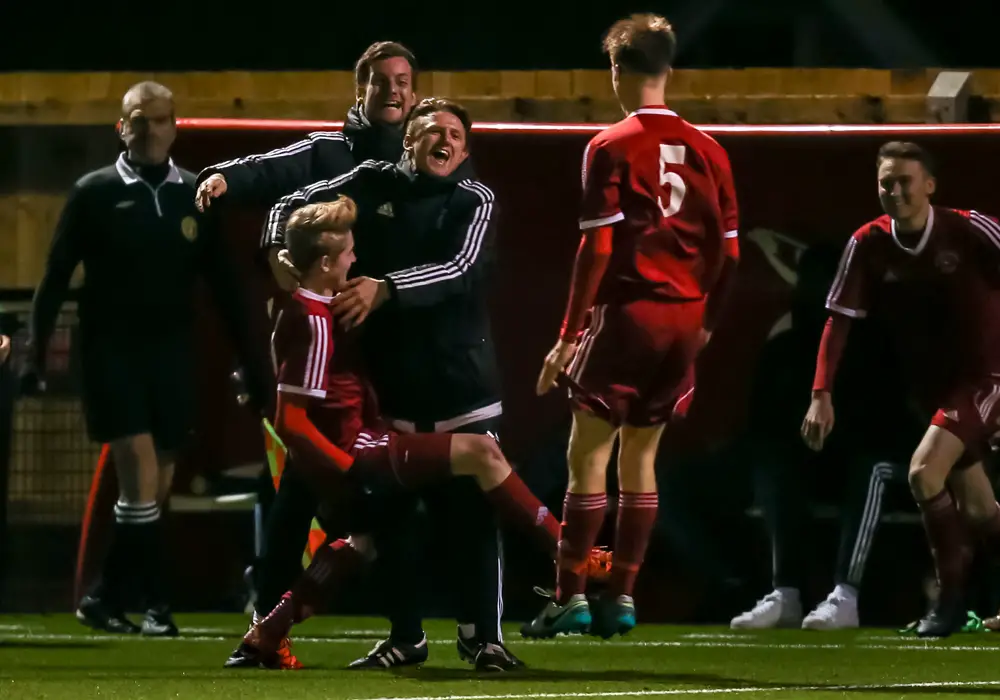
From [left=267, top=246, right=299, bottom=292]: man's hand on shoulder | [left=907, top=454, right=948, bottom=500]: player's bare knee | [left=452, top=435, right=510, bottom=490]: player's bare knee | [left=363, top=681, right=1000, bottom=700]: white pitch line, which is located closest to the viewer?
[left=363, top=681, right=1000, bottom=700]: white pitch line

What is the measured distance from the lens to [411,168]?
582 centimetres

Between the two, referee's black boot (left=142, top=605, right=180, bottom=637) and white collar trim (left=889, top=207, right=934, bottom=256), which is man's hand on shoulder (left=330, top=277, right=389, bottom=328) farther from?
white collar trim (left=889, top=207, right=934, bottom=256)

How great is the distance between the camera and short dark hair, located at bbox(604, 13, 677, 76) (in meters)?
5.90

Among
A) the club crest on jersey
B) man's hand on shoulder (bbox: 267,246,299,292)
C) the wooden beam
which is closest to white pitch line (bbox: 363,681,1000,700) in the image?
man's hand on shoulder (bbox: 267,246,299,292)

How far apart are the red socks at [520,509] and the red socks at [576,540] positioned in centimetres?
8

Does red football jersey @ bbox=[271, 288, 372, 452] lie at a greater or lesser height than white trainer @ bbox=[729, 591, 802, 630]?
greater

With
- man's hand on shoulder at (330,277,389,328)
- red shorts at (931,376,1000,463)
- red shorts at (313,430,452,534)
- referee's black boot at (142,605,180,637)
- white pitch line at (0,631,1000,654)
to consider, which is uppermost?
man's hand on shoulder at (330,277,389,328)

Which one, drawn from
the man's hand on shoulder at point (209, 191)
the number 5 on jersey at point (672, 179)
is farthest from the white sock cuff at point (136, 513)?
the number 5 on jersey at point (672, 179)

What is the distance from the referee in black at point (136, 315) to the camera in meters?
7.27

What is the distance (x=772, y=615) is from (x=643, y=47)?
279 cm

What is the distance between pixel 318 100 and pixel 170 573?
2.10m

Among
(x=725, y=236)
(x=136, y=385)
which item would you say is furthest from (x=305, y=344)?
(x=136, y=385)

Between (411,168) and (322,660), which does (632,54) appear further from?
(322,660)

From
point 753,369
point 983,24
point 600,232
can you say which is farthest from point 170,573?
point 983,24
